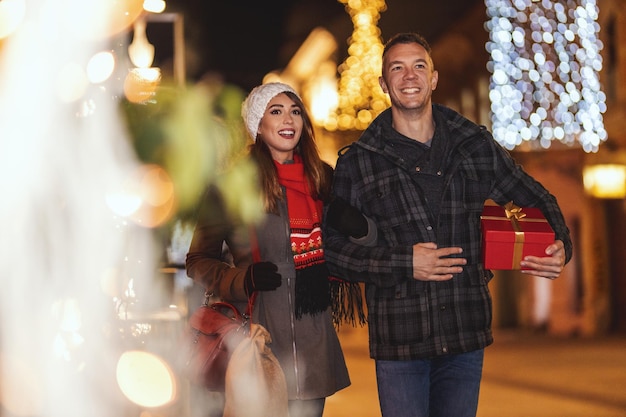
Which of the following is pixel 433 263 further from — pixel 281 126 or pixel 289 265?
pixel 281 126

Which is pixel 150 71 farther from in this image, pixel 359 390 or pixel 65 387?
pixel 359 390

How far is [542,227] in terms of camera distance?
13.0 ft

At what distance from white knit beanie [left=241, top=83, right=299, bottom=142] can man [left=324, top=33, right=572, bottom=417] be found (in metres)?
0.40

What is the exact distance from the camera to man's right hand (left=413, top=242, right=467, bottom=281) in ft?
12.7

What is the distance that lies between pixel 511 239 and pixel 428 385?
69 cm

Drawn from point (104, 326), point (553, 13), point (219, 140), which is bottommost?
point (104, 326)

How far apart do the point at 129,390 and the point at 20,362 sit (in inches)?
41.6

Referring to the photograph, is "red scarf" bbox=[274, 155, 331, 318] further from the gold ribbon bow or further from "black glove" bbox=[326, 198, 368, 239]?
the gold ribbon bow

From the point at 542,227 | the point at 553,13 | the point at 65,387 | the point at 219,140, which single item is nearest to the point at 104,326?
the point at 65,387

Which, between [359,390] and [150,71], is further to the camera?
[359,390]

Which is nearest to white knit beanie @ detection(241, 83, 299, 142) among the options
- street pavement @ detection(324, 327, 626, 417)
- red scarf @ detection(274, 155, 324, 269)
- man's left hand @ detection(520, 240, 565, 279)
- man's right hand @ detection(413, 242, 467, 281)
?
red scarf @ detection(274, 155, 324, 269)

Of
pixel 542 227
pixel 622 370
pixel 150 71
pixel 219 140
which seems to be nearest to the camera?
pixel 542 227

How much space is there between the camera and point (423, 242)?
398cm

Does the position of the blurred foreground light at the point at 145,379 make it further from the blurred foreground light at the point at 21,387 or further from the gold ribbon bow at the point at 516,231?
the gold ribbon bow at the point at 516,231
